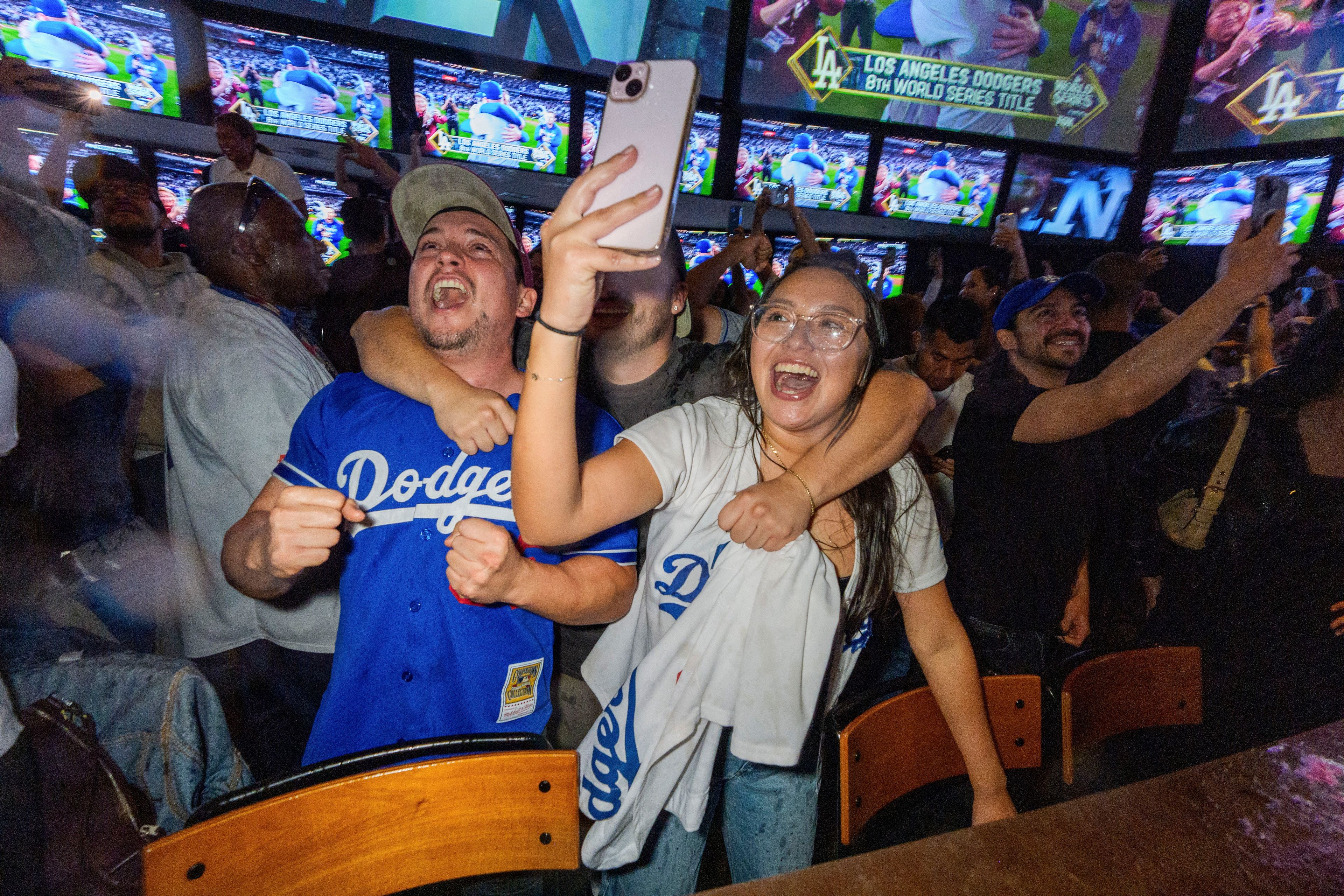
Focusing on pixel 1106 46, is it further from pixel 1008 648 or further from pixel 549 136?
pixel 1008 648

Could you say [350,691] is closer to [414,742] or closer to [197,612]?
[414,742]

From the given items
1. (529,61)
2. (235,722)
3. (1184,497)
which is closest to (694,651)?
(235,722)

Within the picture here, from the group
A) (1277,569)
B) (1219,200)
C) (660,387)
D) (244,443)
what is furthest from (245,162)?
(1219,200)

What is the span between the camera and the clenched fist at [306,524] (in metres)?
1.13

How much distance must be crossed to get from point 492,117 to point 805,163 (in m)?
3.28

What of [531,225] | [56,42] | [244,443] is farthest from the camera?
[531,225]

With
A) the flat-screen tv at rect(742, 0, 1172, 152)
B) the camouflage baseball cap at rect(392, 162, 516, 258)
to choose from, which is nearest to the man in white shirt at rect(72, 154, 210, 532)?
the camouflage baseball cap at rect(392, 162, 516, 258)

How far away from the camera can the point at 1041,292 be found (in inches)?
99.3

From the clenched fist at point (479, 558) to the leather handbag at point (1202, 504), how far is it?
110 inches

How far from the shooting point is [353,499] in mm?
1398

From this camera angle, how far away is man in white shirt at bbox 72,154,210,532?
2.63m

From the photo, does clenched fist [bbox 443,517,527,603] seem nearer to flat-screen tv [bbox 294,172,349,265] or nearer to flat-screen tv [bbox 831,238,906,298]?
flat-screen tv [bbox 294,172,349,265]

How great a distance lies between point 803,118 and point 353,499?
257 inches

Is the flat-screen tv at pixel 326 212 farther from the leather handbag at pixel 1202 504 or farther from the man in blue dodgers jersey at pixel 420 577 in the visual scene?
the leather handbag at pixel 1202 504
